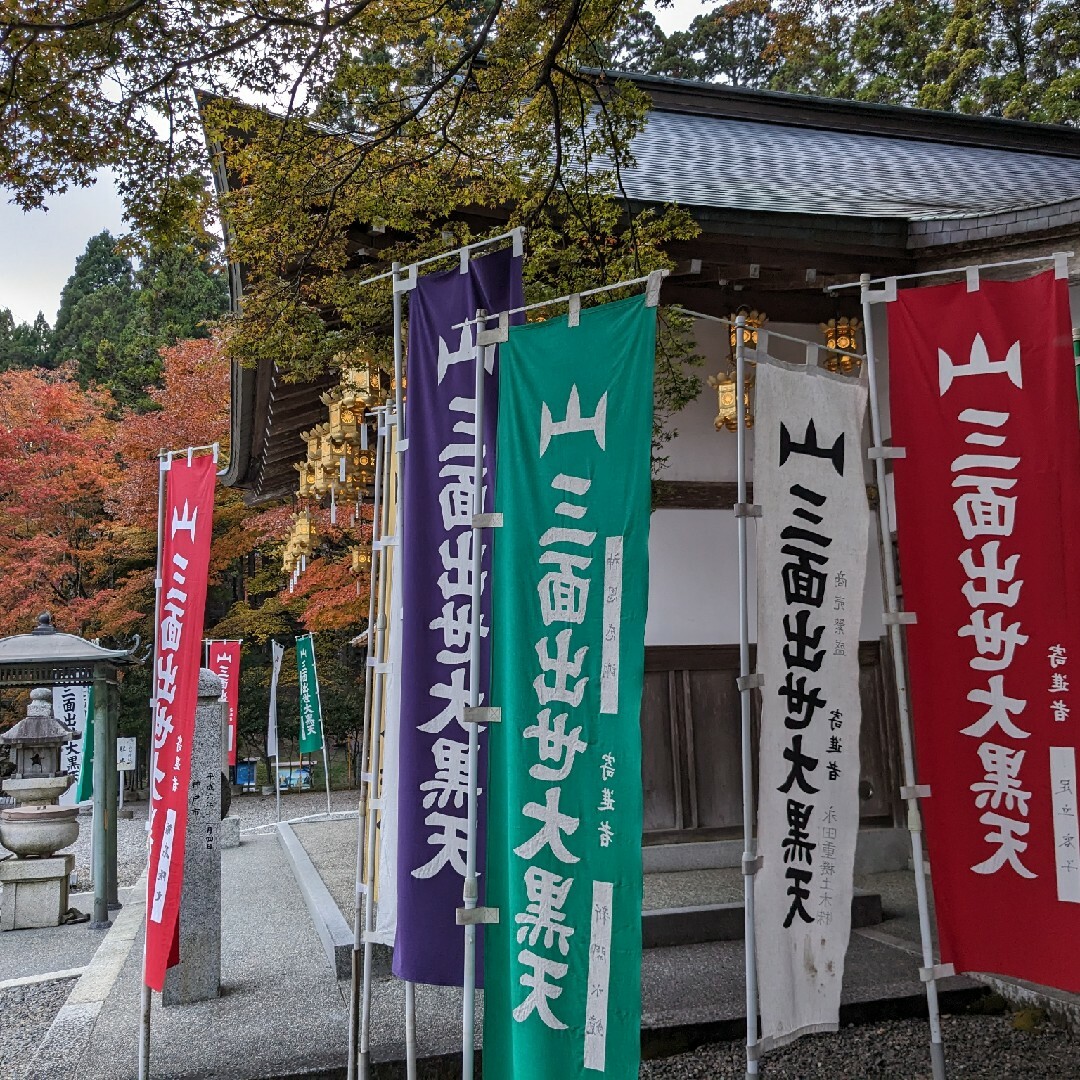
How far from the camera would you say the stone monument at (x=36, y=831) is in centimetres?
962

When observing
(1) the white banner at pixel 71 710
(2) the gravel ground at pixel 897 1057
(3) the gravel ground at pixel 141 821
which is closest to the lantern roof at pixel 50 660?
(3) the gravel ground at pixel 141 821

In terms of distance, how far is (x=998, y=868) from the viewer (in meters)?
3.66

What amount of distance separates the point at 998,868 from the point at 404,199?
460 cm

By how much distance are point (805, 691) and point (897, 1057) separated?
2.36m

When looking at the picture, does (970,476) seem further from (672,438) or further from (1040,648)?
(672,438)

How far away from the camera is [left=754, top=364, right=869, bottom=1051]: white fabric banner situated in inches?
144

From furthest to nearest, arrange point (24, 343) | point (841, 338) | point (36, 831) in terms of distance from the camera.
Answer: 1. point (24, 343)
2. point (36, 831)
3. point (841, 338)

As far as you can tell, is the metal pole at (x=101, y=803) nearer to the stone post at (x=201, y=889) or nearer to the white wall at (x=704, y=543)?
the stone post at (x=201, y=889)

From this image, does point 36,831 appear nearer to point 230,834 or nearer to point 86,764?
point 230,834

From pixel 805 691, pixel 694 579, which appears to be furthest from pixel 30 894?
pixel 805 691

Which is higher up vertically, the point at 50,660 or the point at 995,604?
the point at 995,604

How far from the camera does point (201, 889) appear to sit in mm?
5812

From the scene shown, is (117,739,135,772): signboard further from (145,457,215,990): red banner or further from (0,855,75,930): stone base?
(145,457,215,990): red banner

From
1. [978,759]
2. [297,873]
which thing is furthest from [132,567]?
[978,759]
